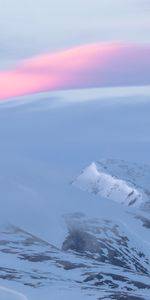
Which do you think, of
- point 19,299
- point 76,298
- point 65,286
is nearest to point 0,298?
point 19,299

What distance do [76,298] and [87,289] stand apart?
15657mm

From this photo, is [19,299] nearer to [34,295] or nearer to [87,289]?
[34,295]

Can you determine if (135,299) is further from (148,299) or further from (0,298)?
(0,298)

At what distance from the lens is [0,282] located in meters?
196

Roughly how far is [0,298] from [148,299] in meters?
34.1

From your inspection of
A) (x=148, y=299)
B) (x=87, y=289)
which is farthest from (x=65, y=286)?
(x=148, y=299)

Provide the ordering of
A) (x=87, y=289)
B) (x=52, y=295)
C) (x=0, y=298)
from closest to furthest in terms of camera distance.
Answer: (x=0, y=298)
(x=52, y=295)
(x=87, y=289)

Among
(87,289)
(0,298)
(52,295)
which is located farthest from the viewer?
(87,289)

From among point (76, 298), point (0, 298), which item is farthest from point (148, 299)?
point (0, 298)

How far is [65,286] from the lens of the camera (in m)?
199

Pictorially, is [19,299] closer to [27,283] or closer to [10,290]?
[10,290]

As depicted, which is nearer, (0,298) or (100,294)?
(0,298)

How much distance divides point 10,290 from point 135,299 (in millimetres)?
23960

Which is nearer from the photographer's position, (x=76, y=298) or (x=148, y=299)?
(x=76, y=298)
